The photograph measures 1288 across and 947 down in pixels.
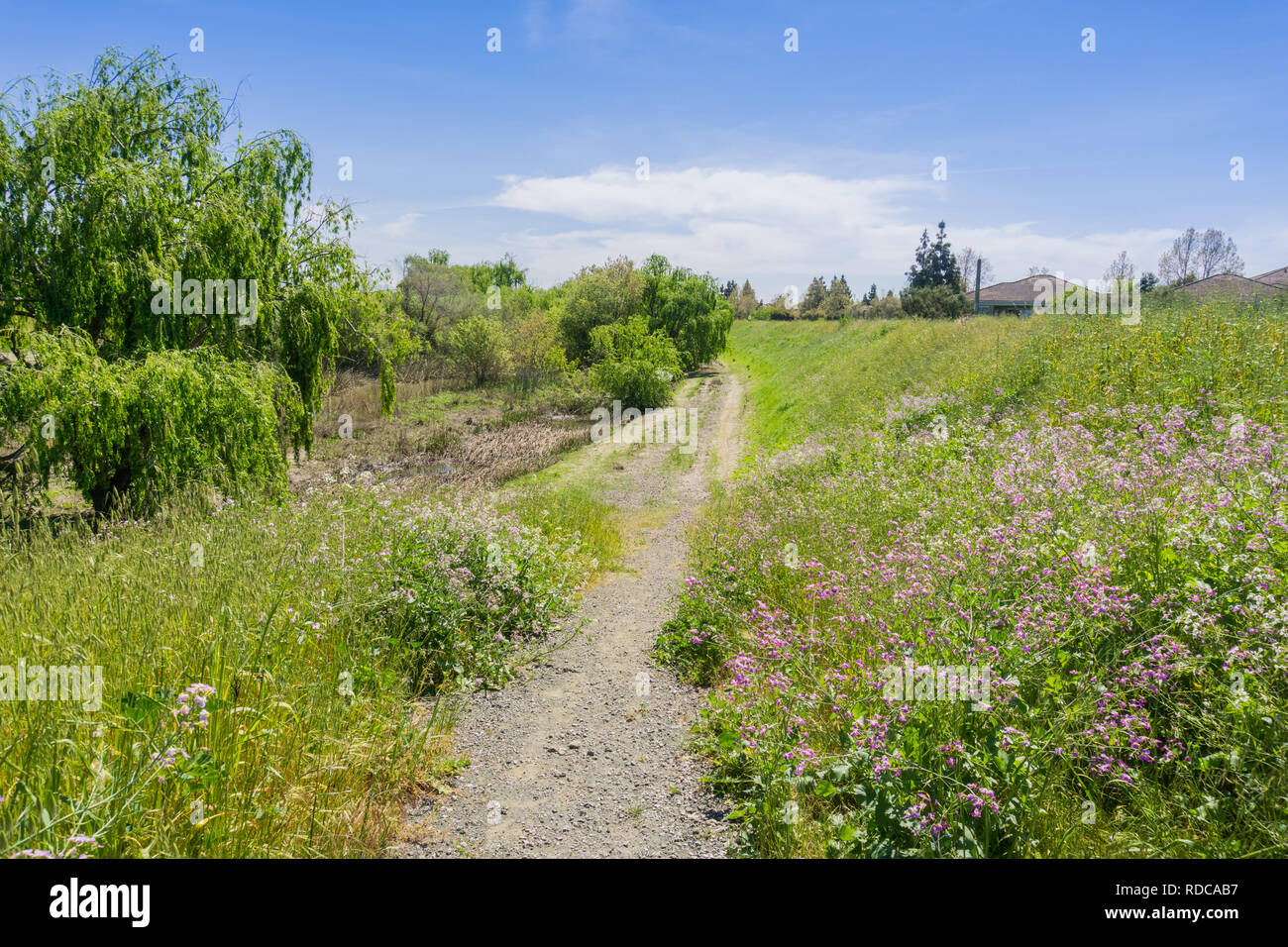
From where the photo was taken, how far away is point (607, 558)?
10992mm

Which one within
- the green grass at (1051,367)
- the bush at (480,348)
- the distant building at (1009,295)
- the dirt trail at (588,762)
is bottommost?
the dirt trail at (588,762)

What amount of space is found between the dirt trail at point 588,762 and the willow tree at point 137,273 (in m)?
7.24

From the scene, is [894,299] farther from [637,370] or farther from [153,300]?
[153,300]

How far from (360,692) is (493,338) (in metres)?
37.3

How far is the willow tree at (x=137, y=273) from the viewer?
9.80 meters

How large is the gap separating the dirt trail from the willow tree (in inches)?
285

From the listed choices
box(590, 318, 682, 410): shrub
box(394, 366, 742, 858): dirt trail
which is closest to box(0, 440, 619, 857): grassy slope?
box(394, 366, 742, 858): dirt trail

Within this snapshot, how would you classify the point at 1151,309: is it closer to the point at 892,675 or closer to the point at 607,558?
the point at 607,558

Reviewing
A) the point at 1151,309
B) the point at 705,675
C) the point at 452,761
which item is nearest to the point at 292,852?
the point at 452,761

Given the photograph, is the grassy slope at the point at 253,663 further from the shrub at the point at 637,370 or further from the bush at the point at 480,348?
the bush at the point at 480,348

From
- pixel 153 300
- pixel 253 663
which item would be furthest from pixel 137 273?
pixel 253 663

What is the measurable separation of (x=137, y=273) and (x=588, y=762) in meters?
11.4

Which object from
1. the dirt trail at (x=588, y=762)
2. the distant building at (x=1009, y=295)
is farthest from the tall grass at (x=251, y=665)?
the distant building at (x=1009, y=295)
